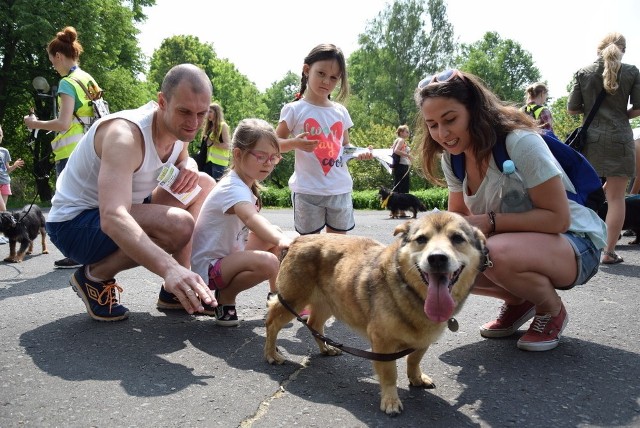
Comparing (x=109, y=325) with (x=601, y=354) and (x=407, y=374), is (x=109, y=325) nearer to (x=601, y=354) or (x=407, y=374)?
(x=407, y=374)

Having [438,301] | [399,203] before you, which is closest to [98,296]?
[438,301]

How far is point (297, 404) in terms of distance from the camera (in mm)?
2615

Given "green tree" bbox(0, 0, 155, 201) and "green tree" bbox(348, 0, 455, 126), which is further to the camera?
"green tree" bbox(348, 0, 455, 126)

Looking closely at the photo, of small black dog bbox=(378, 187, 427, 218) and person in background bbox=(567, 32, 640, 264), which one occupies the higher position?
person in background bbox=(567, 32, 640, 264)

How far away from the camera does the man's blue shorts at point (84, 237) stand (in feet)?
12.3

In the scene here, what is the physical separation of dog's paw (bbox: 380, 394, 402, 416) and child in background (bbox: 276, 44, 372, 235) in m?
2.53

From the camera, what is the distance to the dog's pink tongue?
2.54 metres

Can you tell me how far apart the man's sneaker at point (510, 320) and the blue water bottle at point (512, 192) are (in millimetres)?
752

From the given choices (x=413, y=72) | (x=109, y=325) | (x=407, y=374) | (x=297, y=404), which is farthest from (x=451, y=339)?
(x=413, y=72)

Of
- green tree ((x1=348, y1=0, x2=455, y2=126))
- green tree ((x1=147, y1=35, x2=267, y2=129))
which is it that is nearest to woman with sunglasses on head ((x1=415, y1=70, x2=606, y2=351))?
green tree ((x1=147, y1=35, x2=267, y2=129))

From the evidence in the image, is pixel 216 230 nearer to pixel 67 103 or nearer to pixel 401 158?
pixel 67 103

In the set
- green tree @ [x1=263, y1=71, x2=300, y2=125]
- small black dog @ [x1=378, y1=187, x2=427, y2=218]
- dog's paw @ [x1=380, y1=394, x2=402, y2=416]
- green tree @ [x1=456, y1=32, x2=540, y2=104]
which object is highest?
green tree @ [x1=456, y1=32, x2=540, y2=104]

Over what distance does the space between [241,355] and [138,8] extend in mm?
36848

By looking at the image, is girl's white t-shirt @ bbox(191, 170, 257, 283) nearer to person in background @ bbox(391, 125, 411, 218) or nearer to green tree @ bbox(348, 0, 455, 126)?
person in background @ bbox(391, 125, 411, 218)
